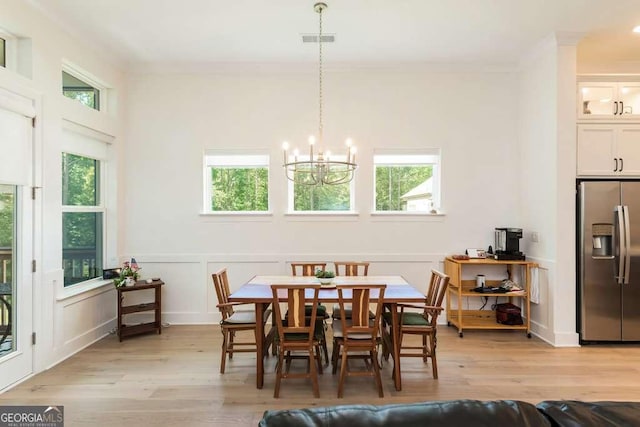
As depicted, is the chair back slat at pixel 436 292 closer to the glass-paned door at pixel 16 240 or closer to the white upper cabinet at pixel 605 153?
the white upper cabinet at pixel 605 153

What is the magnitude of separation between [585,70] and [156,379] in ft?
19.8

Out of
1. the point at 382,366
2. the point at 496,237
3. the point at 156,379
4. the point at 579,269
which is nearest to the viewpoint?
the point at 156,379

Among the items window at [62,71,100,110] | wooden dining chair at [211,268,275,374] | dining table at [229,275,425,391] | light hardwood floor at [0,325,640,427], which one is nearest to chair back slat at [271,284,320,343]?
dining table at [229,275,425,391]

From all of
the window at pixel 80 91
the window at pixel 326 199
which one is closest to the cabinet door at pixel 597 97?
the window at pixel 326 199

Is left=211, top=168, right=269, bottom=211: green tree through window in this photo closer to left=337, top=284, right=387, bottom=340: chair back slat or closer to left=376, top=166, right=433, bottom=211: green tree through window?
left=376, top=166, right=433, bottom=211: green tree through window

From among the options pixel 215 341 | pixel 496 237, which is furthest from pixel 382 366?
pixel 496 237

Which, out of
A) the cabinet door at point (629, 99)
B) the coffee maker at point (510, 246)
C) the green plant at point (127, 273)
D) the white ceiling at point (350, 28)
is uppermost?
the white ceiling at point (350, 28)

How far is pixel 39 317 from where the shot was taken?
3.32 meters

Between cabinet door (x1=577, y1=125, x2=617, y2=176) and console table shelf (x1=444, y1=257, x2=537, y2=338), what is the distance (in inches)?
47.8

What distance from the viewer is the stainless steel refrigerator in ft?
12.7

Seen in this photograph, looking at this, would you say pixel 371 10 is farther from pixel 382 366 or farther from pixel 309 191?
pixel 382 366

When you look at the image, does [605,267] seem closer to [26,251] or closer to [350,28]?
[350,28]

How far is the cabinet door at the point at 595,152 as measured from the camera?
399 cm

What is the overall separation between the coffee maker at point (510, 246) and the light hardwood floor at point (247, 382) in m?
0.97
